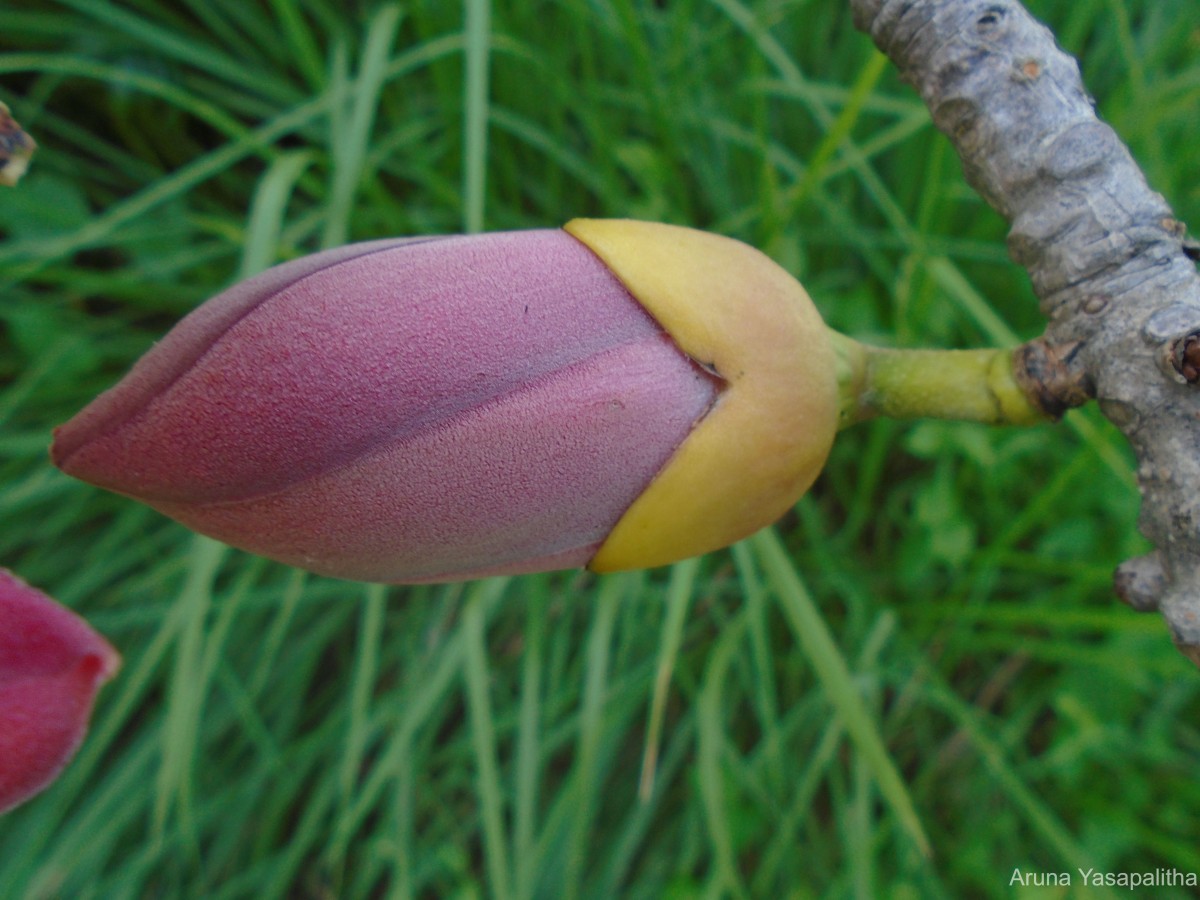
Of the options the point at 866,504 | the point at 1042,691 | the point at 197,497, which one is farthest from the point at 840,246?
the point at 197,497

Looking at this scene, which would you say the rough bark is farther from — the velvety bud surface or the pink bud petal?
the pink bud petal

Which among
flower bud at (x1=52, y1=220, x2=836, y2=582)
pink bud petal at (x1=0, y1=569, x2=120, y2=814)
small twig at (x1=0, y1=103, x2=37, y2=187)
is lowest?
pink bud petal at (x1=0, y1=569, x2=120, y2=814)

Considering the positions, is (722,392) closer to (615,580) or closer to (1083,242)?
(1083,242)

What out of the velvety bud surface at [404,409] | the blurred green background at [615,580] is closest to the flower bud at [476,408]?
the velvety bud surface at [404,409]

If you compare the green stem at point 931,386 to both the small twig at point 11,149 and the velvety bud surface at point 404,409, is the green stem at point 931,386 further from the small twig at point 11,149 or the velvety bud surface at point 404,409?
the small twig at point 11,149

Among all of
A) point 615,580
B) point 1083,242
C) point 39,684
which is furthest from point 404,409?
point 615,580

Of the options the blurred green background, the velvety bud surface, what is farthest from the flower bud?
the blurred green background
